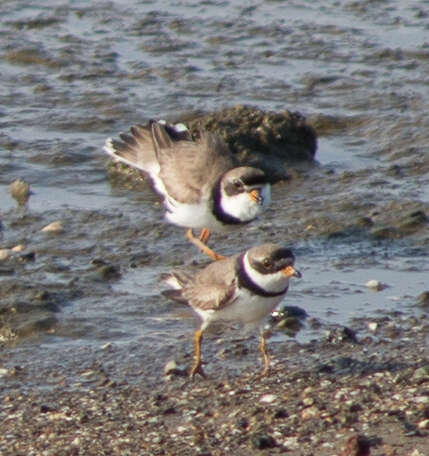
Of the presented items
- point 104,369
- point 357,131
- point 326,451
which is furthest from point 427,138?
point 326,451

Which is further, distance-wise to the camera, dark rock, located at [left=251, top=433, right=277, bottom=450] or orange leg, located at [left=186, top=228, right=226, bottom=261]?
orange leg, located at [left=186, top=228, right=226, bottom=261]

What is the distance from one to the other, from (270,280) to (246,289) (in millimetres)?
132

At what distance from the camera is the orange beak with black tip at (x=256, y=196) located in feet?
27.8

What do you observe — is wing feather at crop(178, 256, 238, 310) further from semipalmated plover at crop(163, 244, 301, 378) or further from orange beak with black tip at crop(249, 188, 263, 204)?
orange beak with black tip at crop(249, 188, 263, 204)

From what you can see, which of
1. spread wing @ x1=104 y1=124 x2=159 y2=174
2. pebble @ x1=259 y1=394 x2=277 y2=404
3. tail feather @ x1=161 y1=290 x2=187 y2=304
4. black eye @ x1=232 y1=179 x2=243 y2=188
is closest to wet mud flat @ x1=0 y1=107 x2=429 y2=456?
pebble @ x1=259 y1=394 x2=277 y2=404

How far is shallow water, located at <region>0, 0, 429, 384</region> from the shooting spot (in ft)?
26.1

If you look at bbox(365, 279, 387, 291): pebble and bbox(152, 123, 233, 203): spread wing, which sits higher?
bbox(152, 123, 233, 203): spread wing

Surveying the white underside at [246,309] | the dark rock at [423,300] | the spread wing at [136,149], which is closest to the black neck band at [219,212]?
the spread wing at [136,149]

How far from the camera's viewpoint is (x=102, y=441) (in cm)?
616

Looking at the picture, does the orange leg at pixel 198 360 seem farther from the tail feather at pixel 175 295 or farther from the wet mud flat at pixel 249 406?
the tail feather at pixel 175 295

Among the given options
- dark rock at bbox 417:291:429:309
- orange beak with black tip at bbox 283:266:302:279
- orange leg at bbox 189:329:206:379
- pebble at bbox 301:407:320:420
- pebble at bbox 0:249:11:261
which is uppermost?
orange beak with black tip at bbox 283:266:302:279

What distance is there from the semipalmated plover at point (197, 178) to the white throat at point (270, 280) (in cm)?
154

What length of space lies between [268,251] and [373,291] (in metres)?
1.33

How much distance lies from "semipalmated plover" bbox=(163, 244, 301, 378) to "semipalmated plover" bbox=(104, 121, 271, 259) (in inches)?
53.3
